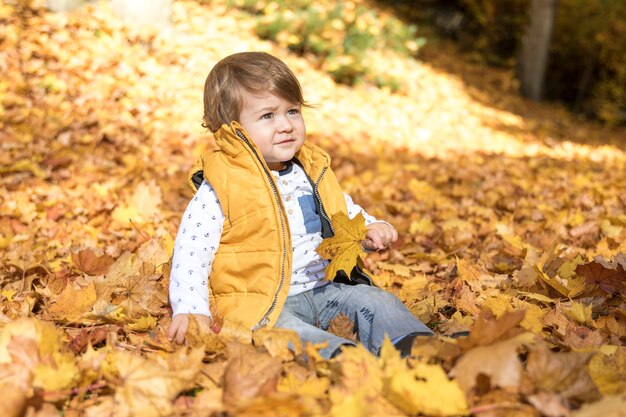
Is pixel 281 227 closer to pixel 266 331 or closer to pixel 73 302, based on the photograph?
pixel 266 331

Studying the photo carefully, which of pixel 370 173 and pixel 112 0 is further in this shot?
pixel 112 0

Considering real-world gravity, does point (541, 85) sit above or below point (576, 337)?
below

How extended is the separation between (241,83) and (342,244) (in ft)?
2.29

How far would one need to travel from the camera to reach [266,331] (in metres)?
1.79

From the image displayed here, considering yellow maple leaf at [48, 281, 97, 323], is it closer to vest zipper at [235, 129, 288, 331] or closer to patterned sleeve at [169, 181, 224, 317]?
patterned sleeve at [169, 181, 224, 317]

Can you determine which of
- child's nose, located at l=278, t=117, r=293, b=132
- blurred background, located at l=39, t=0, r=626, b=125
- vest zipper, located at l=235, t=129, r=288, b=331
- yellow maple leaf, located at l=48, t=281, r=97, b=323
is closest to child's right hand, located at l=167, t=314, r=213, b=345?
vest zipper, located at l=235, t=129, r=288, b=331

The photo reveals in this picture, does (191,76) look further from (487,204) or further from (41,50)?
(487,204)

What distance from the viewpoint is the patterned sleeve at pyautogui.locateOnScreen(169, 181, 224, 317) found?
1975 millimetres

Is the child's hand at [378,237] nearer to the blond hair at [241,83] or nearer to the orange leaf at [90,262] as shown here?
the blond hair at [241,83]

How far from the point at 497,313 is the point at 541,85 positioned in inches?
408

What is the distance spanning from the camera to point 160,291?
230cm

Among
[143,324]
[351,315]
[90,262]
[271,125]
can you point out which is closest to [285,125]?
[271,125]

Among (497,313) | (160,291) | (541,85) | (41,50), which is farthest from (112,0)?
(541,85)

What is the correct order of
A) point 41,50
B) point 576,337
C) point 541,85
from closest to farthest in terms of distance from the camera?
point 576,337, point 41,50, point 541,85
